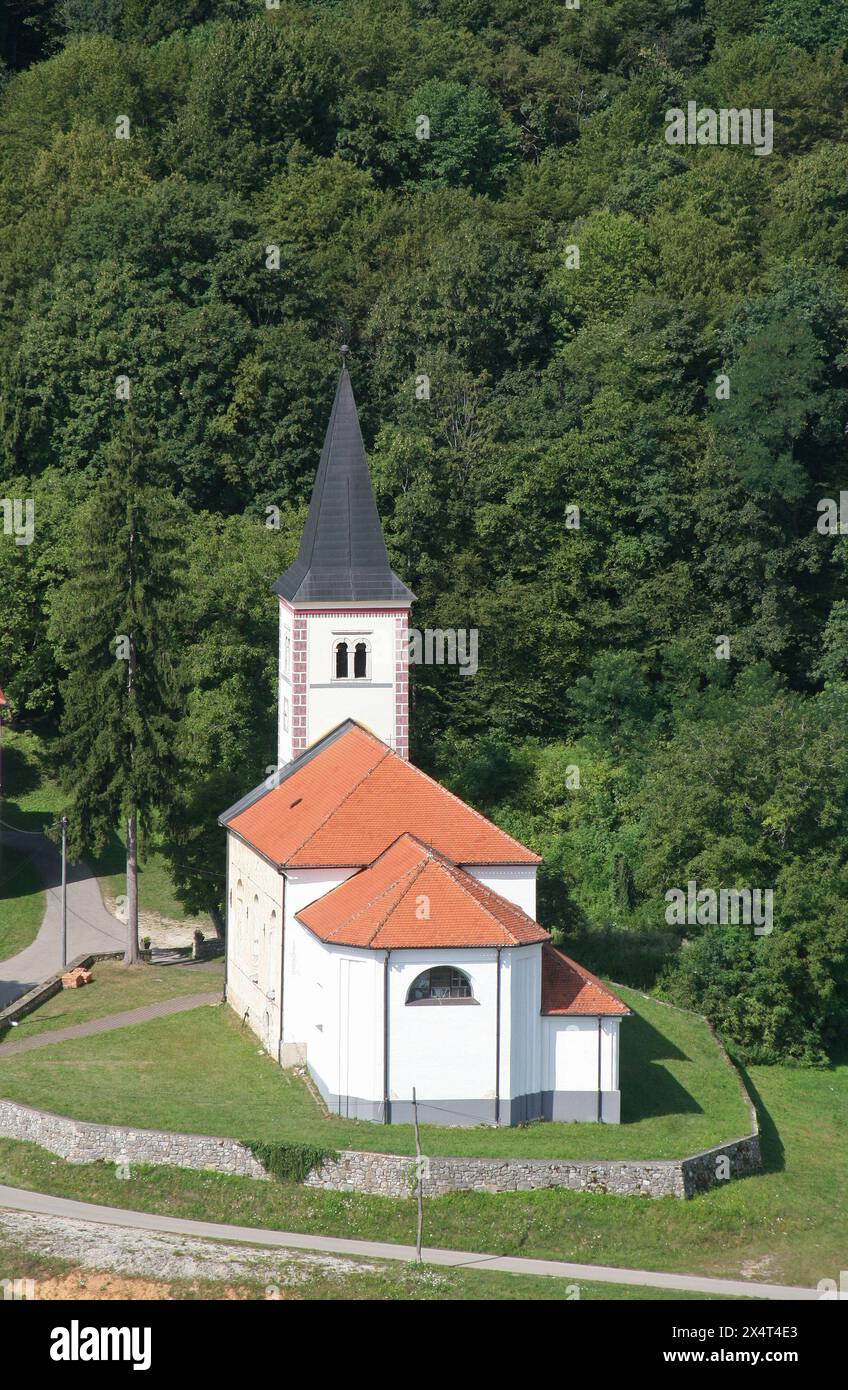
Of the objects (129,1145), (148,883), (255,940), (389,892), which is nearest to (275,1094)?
(129,1145)

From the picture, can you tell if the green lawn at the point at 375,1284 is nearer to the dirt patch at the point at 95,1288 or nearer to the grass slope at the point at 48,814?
the dirt patch at the point at 95,1288

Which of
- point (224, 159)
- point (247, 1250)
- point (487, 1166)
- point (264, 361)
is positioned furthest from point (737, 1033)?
point (224, 159)

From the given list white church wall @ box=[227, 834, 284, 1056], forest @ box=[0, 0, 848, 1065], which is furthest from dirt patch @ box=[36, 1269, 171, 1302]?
forest @ box=[0, 0, 848, 1065]

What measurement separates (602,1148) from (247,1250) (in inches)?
305

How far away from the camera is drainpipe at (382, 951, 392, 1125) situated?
43.6 meters

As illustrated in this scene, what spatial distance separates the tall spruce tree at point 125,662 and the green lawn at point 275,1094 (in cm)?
716

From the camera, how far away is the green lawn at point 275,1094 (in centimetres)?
4294

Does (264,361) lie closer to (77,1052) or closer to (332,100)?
(332,100)

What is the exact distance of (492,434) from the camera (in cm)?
7438

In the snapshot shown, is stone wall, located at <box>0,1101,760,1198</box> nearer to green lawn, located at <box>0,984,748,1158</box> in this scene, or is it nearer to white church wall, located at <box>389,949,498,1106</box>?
Answer: green lawn, located at <box>0,984,748,1158</box>

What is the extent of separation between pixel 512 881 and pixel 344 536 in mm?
10910

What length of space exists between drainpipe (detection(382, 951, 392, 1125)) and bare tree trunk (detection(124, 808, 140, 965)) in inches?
610

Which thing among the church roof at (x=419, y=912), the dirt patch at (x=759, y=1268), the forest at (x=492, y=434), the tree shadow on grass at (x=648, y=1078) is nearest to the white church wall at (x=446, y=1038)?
the church roof at (x=419, y=912)

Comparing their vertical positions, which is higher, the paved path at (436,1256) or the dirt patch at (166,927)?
the dirt patch at (166,927)
